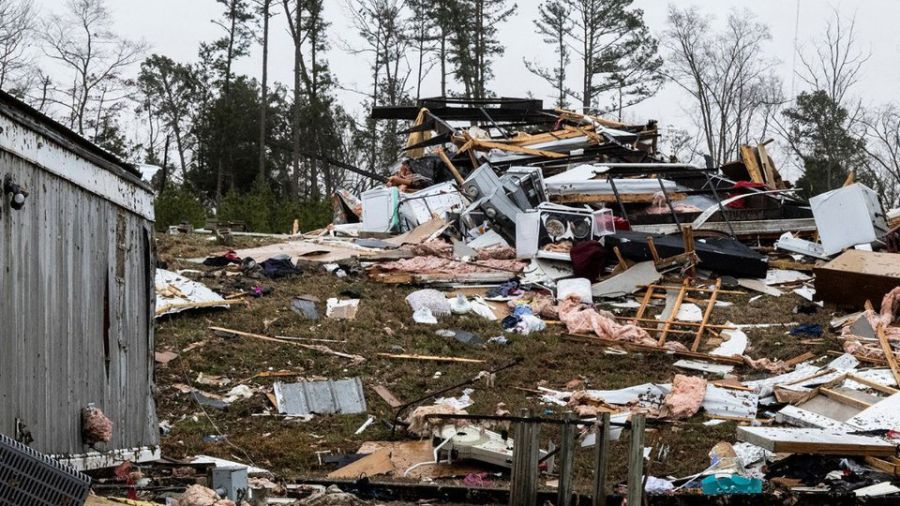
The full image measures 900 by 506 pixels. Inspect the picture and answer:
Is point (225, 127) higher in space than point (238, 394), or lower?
higher

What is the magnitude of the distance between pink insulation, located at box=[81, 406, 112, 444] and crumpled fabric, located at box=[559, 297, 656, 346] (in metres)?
8.40

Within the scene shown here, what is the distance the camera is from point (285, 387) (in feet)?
35.6

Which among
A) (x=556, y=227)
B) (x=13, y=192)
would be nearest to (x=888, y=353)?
(x=556, y=227)

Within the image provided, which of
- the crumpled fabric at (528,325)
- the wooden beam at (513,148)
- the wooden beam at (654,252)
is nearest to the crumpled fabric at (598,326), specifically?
the crumpled fabric at (528,325)

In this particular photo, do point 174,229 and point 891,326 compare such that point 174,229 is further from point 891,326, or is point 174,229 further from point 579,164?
point 891,326

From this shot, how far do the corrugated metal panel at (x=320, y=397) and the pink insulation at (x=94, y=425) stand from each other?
4401mm

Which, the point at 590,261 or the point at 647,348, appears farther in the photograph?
the point at 590,261

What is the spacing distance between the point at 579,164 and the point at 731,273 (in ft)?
18.9

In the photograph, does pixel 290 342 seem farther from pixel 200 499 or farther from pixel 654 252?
pixel 200 499

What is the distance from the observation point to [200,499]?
17.1ft

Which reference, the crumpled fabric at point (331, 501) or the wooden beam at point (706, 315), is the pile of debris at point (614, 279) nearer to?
the wooden beam at point (706, 315)

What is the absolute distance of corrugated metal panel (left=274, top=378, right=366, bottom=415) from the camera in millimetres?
10531

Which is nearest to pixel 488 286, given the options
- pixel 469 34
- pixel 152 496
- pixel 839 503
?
pixel 839 503

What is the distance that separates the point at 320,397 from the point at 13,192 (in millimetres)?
6235
